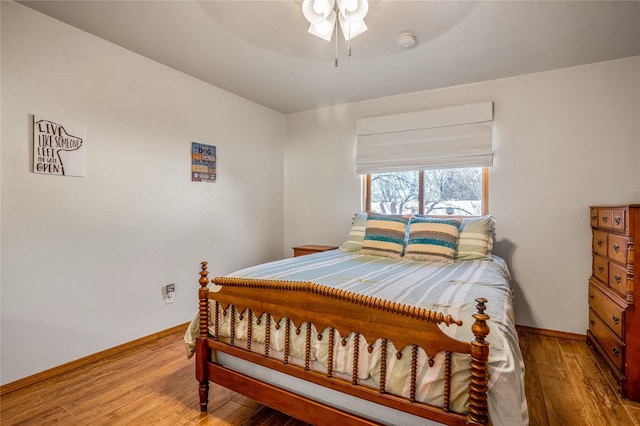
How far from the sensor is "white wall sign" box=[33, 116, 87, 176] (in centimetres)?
199

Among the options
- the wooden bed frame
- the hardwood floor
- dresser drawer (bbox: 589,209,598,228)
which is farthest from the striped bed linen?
dresser drawer (bbox: 589,209,598,228)

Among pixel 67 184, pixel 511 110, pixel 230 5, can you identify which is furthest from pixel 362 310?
pixel 511 110

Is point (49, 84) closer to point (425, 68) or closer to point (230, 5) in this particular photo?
point (230, 5)

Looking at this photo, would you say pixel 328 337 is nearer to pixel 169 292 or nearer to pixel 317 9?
pixel 317 9

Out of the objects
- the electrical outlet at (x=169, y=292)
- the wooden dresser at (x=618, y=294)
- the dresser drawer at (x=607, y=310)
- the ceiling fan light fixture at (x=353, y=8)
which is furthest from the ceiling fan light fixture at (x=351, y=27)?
the electrical outlet at (x=169, y=292)

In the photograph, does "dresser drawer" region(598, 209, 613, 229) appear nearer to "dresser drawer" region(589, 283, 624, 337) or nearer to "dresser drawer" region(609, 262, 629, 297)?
"dresser drawer" region(609, 262, 629, 297)

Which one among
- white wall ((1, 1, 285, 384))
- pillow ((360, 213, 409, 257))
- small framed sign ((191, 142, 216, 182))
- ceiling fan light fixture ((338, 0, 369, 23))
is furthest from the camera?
small framed sign ((191, 142, 216, 182))

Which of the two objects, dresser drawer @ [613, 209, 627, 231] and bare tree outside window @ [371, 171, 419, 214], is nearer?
dresser drawer @ [613, 209, 627, 231]

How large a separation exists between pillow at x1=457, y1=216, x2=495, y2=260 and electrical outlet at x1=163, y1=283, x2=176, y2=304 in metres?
2.45

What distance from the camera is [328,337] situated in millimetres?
1355

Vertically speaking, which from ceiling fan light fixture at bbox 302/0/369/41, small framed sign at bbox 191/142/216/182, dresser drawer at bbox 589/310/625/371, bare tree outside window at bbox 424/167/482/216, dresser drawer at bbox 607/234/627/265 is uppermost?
ceiling fan light fixture at bbox 302/0/369/41

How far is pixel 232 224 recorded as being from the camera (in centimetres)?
340

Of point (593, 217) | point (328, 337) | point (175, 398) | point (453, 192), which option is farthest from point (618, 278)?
point (175, 398)

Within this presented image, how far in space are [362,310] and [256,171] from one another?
2.76 m
